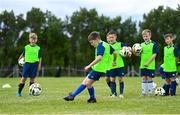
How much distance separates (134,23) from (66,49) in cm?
1081

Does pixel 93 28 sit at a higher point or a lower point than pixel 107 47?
higher

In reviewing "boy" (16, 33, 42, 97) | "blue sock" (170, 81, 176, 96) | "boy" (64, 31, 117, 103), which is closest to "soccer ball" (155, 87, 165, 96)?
"blue sock" (170, 81, 176, 96)

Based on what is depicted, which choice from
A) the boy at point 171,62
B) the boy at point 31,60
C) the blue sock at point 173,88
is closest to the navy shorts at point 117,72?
the boy at point 171,62

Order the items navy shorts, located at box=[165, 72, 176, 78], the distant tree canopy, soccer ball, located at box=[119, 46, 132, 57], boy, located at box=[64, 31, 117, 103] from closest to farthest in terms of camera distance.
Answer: boy, located at box=[64, 31, 117, 103]
soccer ball, located at box=[119, 46, 132, 57]
navy shorts, located at box=[165, 72, 176, 78]
the distant tree canopy

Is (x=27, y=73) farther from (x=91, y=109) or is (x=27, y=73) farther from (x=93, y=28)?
(x=93, y=28)

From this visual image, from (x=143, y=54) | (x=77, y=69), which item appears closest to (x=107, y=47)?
(x=143, y=54)

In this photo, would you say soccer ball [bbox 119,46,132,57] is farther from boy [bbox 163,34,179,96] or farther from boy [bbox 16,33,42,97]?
boy [bbox 16,33,42,97]

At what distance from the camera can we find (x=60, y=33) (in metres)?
72.0

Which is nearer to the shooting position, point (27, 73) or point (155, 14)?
point (27, 73)

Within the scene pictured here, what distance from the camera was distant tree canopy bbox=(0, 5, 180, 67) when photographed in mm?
68438

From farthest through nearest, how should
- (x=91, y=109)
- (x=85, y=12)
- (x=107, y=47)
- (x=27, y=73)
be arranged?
(x=85, y=12)
(x=27, y=73)
(x=107, y=47)
(x=91, y=109)

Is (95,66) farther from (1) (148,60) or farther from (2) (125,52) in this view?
(1) (148,60)

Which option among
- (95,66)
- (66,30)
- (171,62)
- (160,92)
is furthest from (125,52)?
(66,30)

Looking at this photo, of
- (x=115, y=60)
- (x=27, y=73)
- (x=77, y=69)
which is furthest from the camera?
(x=77, y=69)
